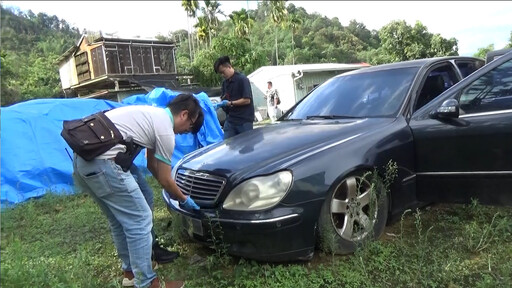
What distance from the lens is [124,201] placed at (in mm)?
2434

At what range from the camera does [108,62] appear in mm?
26844

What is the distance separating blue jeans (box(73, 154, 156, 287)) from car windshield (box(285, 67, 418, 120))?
1.93 metres

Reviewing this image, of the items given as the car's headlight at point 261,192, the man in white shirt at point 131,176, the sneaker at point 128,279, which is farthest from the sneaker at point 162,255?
the car's headlight at point 261,192

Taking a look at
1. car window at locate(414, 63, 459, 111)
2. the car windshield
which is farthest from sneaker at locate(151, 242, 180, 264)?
car window at locate(414, 63, 459, 111)

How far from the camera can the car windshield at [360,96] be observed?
11.4 ft

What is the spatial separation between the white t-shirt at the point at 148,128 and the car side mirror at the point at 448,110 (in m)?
2.06

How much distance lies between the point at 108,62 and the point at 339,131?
26552 millimetres

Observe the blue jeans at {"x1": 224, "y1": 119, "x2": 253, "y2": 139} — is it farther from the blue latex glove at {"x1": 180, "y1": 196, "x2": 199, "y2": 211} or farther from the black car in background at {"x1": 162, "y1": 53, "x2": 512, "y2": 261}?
the blue latex glove at {"x1": 180, "y1": 196, "x2": 199, "y2": 211}

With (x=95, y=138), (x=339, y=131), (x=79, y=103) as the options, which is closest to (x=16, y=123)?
(x=79, y=103)

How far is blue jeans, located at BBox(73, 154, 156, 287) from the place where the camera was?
2342 mm

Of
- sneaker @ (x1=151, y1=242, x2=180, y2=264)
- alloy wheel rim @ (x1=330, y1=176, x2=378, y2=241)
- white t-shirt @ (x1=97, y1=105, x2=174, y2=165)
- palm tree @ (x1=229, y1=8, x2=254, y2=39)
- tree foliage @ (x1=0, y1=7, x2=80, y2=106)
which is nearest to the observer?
white t-shirt @ (x1=97, y1=105, x2=174, y2=165)

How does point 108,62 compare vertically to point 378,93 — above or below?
above

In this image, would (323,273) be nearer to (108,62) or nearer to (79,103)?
(79,103)

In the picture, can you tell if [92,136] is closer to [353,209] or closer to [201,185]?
[201,185]
